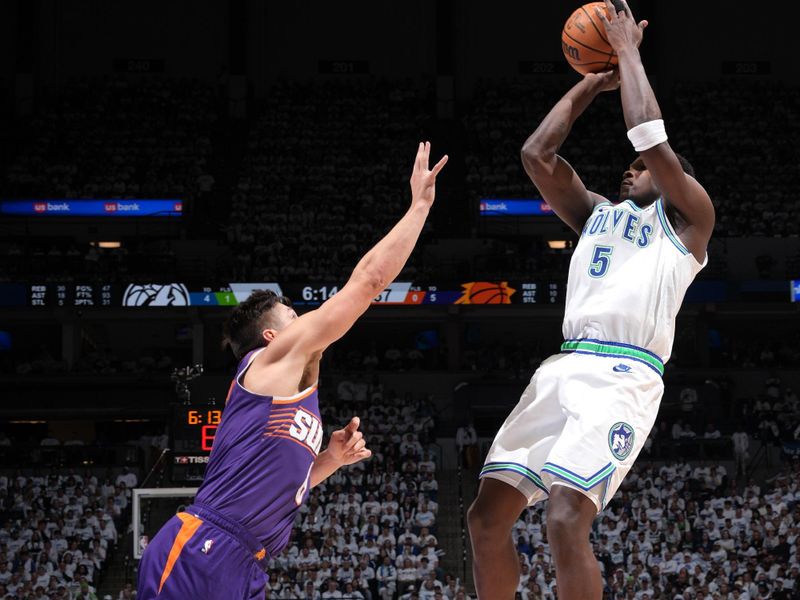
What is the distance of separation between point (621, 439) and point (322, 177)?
83.3 feet

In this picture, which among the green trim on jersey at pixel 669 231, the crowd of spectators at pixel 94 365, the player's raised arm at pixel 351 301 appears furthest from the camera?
the crowd of spectators at pixel 94 365

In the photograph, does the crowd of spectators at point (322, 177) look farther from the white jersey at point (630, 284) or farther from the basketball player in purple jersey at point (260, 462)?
the basketball player in purple jersey at point (260, 462)

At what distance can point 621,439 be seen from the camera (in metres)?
4.75

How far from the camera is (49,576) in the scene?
17.9 metres

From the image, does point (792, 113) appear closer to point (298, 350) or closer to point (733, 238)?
point (733, 238)

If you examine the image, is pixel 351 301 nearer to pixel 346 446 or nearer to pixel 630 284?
pixel 346 446

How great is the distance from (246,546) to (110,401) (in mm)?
24573

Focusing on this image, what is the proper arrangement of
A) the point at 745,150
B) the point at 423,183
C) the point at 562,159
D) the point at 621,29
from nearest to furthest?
1. the point at 423,183
2. the point at 621,29
3. the point at 562,159
4. the point at 745,150

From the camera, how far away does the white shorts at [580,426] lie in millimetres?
4664

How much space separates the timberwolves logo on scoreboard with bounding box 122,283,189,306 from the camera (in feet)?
82.6

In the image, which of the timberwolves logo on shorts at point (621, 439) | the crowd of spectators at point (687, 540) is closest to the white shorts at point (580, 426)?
the timberwolves logo on shorts at point (621, 439)

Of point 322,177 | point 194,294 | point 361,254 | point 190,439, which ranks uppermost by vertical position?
point 322,177

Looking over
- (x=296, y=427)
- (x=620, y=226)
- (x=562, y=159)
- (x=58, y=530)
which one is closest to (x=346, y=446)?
(x=296, y=427)

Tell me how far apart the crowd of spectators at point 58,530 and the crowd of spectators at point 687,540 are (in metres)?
6.96
